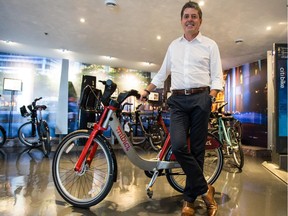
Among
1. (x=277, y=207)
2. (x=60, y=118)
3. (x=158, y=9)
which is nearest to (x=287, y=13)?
(x=158, y=9)

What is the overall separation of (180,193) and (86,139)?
3.84ft

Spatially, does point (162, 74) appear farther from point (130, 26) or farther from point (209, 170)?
point (130, 26)

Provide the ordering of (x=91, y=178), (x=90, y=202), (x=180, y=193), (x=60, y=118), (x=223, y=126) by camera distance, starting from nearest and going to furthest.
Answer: (x=90, y=202), (x=180, y=193), (x=91, y=178), (x=223, y=126), (x=60, y=118)

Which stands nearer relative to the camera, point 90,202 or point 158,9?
point 90,202

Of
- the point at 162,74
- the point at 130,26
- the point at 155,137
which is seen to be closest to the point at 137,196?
the point at 162,74

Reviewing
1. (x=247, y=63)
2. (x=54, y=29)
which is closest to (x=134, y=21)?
(x=54, y=29)

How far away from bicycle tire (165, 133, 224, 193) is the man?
40 centimetres

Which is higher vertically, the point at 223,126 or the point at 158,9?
the point at 158,9

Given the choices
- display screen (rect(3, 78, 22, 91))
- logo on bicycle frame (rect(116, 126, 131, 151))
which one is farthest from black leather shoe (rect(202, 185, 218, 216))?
display screen (rect(3, 78, 22, 91))

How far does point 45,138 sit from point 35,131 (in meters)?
1.36

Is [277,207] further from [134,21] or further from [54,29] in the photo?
[54,29]

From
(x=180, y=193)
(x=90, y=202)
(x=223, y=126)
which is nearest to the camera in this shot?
(x=90, y=202)

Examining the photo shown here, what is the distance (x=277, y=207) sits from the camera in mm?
2092

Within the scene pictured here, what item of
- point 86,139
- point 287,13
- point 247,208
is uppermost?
point 287,13
